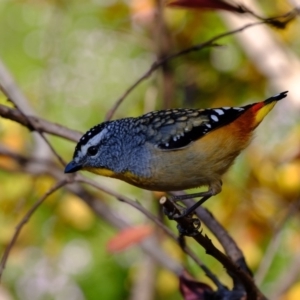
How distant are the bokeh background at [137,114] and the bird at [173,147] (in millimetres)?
446

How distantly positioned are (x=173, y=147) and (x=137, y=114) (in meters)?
1.43

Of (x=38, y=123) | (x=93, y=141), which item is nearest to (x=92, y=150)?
(x=93, y=141)

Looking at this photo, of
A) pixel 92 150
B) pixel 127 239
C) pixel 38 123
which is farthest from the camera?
pixel 127 239

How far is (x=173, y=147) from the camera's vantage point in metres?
2.09

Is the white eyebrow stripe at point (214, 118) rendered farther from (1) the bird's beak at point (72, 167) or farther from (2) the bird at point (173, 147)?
(1) the bird's beak at point (72, 167)

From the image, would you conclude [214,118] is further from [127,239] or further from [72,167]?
[127,239]

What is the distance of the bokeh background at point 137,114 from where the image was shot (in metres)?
3.06

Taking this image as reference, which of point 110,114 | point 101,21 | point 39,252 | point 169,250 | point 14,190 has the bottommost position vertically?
point 39,252

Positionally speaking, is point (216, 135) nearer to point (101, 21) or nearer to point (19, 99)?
point (19, 99)

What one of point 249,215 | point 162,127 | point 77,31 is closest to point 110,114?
point 162,127

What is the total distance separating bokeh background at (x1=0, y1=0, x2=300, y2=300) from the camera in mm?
3064

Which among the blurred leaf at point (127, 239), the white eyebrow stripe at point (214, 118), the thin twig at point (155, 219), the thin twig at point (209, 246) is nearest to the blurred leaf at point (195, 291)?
the thin twig at point (155, 219)

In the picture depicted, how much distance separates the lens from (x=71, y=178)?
2100 mm

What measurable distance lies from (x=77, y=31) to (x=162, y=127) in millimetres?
2711
